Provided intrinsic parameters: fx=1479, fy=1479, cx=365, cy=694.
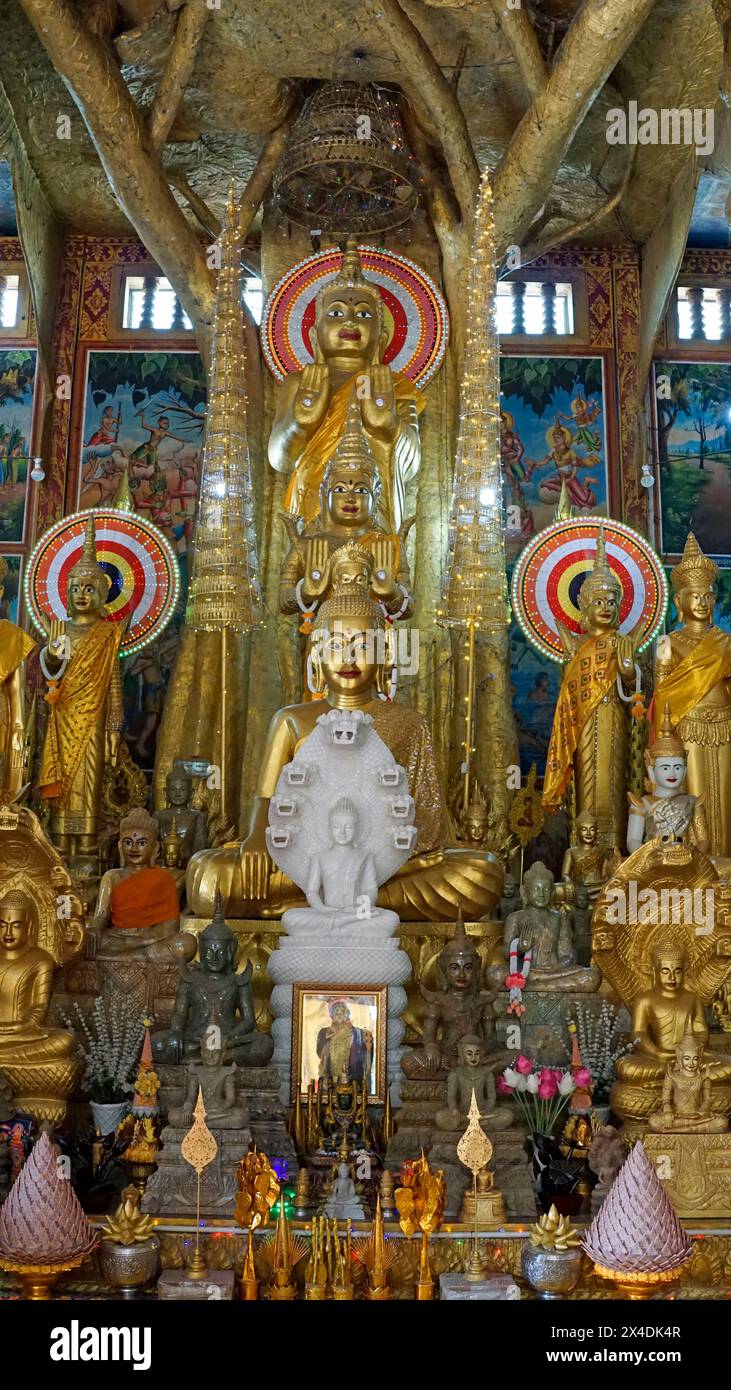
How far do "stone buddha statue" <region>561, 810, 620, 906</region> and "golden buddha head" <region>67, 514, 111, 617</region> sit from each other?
3003 millimetres

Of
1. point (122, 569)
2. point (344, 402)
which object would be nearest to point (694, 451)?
point (344, 402)

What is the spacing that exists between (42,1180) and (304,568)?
4875 mm

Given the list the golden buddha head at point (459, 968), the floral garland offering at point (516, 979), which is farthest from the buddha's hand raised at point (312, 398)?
the golden buddha head at point (459, 968)

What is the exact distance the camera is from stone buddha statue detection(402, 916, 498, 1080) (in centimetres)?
527

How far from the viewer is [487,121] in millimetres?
10047

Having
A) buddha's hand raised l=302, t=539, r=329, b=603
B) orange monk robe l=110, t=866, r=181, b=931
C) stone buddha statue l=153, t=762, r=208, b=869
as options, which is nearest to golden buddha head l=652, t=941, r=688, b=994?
orange monk robe l=110, t=866, r=181, b=931

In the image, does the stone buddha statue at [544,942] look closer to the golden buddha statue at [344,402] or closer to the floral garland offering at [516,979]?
the floral garland offering at [516,979]

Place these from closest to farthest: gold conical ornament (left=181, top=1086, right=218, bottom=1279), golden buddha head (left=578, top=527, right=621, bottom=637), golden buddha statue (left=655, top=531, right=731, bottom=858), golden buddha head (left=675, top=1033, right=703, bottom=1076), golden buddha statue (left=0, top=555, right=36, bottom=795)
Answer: gold conical ornament (left=181, top=1086, right=218, bottom=1279), golden buddha head (left=675, top=1033, right=703, bottom=1076), golden buddha statue (left=655, top=531, right=731, bottom=858), golden buddha statue (left=0, top=555, right=36, bottom=795), golden buddha head (left=578, top=527, right=621, bottom=637)

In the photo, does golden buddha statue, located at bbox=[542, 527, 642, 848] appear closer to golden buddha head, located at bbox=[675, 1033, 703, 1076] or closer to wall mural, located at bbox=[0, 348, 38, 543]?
golden buddha head, located at bbox=[675, 1033, 703, 1076]

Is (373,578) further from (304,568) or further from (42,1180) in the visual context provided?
(42,1180)

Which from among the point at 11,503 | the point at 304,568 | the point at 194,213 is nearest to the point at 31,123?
the point at 194,213

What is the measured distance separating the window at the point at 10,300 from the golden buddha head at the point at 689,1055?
7.88 metres

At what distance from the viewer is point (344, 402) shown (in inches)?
363

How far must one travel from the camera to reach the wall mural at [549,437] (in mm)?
10523
